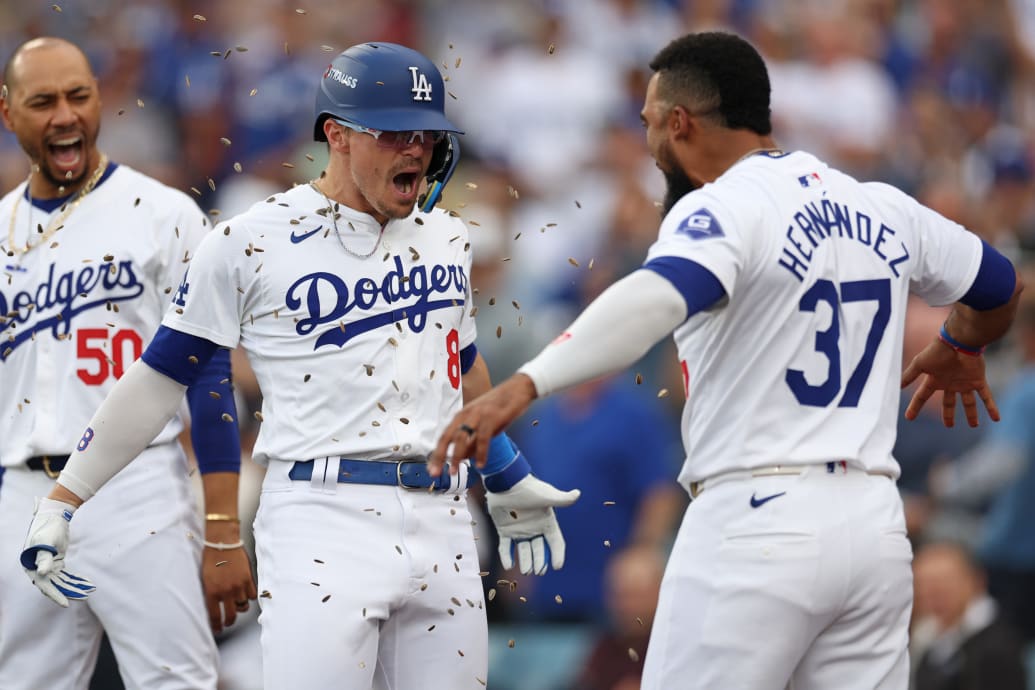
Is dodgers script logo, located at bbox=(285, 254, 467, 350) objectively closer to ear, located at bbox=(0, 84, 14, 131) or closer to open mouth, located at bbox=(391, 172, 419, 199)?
open mouth, located at bbox=(391, 172, 419, 199)

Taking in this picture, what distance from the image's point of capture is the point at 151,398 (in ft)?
17.2

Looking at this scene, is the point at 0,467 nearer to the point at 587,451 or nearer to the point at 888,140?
the point at 587,451

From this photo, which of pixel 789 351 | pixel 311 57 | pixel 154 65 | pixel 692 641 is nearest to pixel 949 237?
pixel 789 351

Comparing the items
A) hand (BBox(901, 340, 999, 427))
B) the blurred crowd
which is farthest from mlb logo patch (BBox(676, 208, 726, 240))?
the blurred crowd

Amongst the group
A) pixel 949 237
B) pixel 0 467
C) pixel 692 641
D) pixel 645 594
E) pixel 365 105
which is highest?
pixel 365 105

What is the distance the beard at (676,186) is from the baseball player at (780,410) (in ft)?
0.52

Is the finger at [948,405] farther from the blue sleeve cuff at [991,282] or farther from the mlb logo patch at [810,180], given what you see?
the mlb logo patch at [810,180]

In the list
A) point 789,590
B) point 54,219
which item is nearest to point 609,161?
point 54,219

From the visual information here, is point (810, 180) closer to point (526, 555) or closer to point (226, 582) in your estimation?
point (526, 555)

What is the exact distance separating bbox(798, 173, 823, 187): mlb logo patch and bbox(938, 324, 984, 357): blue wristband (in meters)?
1.00

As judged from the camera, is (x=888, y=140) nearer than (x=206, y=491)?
No

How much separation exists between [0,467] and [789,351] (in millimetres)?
2849

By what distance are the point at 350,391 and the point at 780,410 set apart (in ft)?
4.18

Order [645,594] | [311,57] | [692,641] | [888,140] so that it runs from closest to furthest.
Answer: [692,641], [645,594], [888,140], [311,57]
